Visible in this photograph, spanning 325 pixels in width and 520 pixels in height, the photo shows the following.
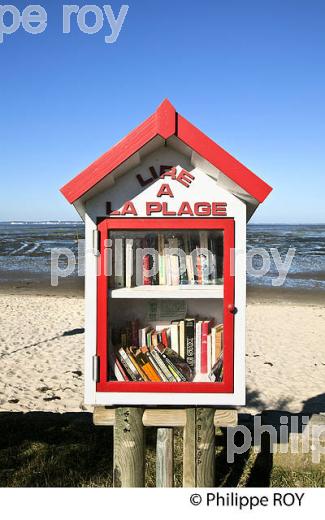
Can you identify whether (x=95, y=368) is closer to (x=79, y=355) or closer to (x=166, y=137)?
(x=166, y=137)

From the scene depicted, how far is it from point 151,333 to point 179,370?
0.97 ft

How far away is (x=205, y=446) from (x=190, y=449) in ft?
0.29

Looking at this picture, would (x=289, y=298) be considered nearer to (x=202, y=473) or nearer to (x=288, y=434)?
(x=288, y=434)

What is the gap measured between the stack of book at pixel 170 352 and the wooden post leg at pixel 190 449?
23 centimetres

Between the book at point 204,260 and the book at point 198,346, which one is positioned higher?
the book at point 204,260

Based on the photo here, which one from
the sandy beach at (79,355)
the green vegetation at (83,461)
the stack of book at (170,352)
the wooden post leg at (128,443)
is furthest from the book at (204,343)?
the sandy beach at (79,355)

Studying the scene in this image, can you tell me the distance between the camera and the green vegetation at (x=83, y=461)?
13.9 ft

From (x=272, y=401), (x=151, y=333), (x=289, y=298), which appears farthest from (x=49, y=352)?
(x=289, y=298)

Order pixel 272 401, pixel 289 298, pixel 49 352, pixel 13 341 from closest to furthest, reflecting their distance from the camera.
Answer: pixel 272 401 < pixel 49 352 < pixel 13 341 < pixel 289 298

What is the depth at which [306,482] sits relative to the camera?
13.7 feet

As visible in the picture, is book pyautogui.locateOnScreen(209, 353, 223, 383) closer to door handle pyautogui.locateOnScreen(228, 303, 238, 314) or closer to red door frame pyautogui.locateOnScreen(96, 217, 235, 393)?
red door frame pyautogui.locateOnScreen(96, 217, 235, 393)

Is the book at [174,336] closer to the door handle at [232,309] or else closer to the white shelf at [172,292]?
the white shelf at [172,292]

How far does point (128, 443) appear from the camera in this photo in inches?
123

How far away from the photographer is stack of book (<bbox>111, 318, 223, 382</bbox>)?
3227 mm
